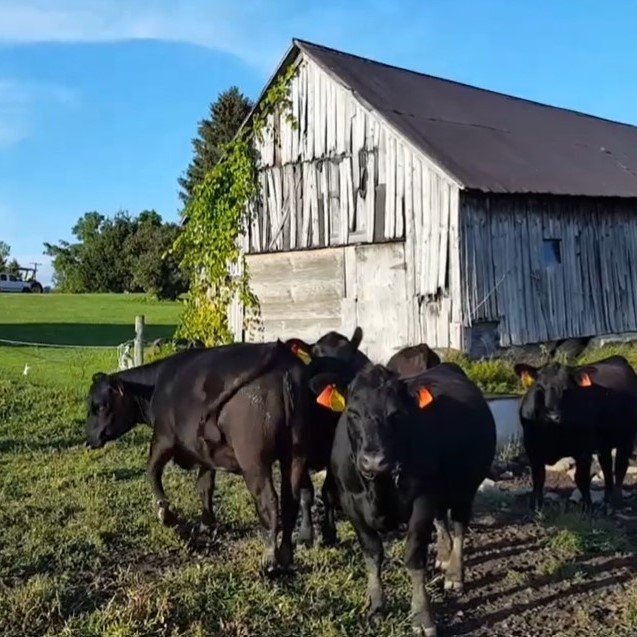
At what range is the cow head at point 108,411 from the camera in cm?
763

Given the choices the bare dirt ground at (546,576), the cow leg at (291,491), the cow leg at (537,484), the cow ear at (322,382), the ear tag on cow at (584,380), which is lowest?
the bare dirt ground at (546,576)

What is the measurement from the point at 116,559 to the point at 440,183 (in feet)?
36.5

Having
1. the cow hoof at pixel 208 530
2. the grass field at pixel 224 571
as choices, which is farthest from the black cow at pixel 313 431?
the cow hoof at pixel 208 530

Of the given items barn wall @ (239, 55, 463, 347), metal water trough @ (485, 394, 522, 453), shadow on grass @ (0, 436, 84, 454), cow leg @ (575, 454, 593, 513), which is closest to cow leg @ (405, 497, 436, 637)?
cow leg @ (575, 454, 593, 513)

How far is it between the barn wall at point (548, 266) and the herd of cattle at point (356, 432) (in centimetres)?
768

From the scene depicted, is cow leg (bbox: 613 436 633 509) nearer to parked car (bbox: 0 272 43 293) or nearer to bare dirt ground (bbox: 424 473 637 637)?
bare dirt ground (bbox: 424 473 637 637)

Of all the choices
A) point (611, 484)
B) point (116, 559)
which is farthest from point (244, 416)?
point (611, 484)

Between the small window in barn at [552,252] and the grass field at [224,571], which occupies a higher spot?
the small window in barn at [552,252]

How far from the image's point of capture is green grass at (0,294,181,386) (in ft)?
60.2

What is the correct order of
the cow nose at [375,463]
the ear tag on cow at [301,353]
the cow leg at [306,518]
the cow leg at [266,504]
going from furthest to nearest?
1. the ear tag on cow at [301,353]
2. the cow leg at [306,518]
3. the cow leg at [266,504]
4. the cow nose at [375,463]

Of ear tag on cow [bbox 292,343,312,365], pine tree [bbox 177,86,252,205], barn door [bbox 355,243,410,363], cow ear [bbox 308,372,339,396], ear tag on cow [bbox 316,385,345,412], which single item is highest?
pine tree [bbox 177,86,252,205]

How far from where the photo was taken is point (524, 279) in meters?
17.3

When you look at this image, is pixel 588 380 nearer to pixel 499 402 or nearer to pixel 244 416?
pixel 499 402

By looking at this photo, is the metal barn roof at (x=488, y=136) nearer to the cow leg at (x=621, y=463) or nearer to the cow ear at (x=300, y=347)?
the cow leg at (x=621, y=463)
